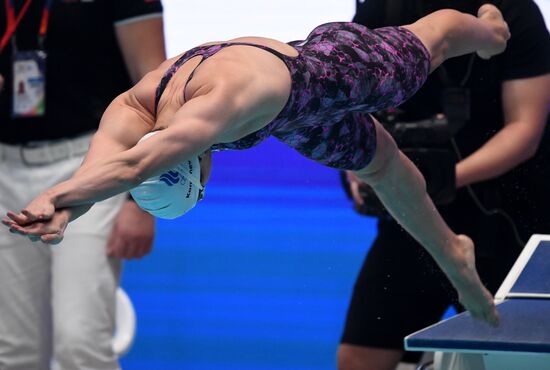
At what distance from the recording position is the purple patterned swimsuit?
281 centimetres

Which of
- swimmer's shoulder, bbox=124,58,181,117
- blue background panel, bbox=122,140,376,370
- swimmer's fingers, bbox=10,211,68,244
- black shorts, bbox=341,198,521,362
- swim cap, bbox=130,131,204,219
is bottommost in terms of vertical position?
blue background panel, bbox=122,140,376,370

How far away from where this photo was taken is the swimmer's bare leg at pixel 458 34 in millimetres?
3223

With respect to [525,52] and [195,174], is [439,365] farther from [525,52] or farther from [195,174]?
Answer: [525,52]

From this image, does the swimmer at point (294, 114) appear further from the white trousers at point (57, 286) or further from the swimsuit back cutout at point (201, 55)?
the white trousers at point (57, 286)

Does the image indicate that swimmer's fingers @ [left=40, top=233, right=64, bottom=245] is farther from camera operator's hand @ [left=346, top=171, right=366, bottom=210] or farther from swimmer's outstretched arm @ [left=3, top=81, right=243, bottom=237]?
camera operator's hand @ [left=346, top=171, right=366, bottom=210]

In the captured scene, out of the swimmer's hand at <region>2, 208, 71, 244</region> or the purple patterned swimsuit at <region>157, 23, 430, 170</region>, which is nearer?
the swimmer's hand at <region>2, 208, 71, 244</region>

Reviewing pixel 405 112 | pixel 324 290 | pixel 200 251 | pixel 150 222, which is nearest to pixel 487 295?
pixel 405 112

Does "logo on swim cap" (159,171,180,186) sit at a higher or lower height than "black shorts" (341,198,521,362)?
higher

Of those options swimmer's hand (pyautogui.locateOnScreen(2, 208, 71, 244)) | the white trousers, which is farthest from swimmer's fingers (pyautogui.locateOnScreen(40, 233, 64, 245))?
the white trousers

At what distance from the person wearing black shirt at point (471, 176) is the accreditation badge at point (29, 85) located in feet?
3.04

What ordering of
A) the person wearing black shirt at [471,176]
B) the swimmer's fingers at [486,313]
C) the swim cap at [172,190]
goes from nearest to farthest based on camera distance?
the swim cap at [172,190] < the swimmer's fingers at [486,313] < the person wearing black shirt at [471,176]

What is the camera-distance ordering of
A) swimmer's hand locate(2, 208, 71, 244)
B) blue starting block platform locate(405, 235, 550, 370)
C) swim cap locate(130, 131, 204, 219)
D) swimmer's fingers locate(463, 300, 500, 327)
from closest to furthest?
swimmer's hand locate(2, 208, 71, 244), swim cap locate(130, 131, 204, 219), blue starting block platform locate(405, 235, 550, 370), swimmer's fingers locate(463, 300, 500, 327)

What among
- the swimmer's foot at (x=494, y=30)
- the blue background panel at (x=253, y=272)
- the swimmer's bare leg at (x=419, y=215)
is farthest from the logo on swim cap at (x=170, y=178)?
the blue background panel at (x=253, y=272)

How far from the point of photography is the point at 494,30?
135 inches
